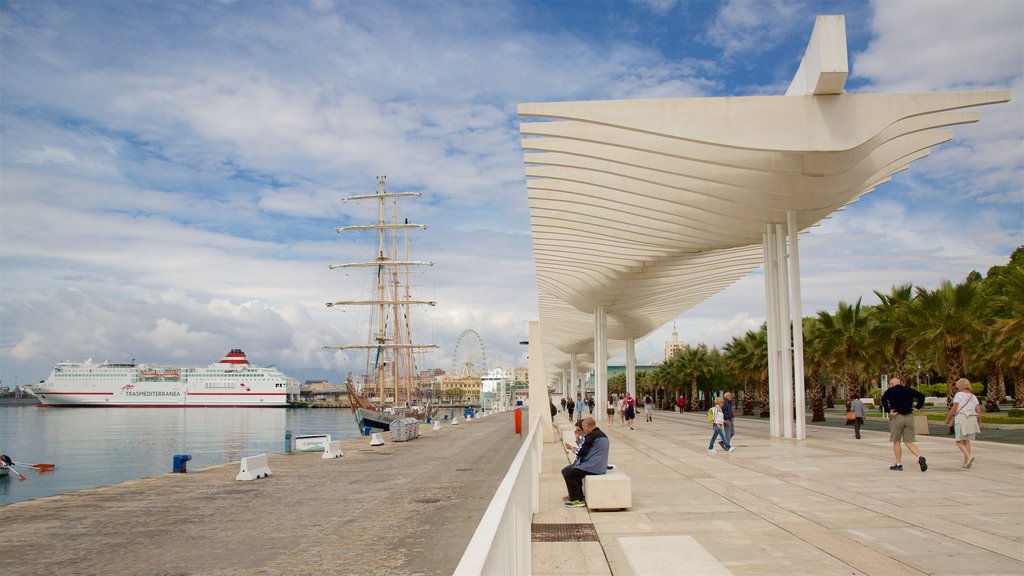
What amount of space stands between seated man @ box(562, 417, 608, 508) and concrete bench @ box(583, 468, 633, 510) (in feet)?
1.54

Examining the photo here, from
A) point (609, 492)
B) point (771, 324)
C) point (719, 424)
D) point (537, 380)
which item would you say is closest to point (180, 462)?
point (537, 380)

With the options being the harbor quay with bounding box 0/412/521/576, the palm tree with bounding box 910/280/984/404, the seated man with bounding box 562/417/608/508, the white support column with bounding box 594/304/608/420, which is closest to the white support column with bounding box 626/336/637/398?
the white support column with bounding box 594/304/608/420

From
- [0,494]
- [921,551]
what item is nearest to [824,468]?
[921,551]

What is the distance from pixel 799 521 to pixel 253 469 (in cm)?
1494

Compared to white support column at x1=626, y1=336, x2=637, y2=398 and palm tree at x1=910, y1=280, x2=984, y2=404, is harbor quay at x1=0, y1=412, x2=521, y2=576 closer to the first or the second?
palm tree at x1=910, y1=280, x2=984, y2=404

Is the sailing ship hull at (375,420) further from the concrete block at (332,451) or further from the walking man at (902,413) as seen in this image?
the walking man at (902,413)

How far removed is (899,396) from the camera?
11898mm

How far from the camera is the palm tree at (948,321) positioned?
85.4 feet

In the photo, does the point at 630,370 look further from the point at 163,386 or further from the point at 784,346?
the point at 163,386

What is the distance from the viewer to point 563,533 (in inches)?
308

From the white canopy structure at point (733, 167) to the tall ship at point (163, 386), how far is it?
9850cm

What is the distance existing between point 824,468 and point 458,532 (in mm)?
6679

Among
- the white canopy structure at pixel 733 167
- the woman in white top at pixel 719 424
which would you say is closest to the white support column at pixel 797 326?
the white canopy structure at pixel 733 167

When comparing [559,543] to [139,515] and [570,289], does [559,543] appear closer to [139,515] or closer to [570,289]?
[139,515]
